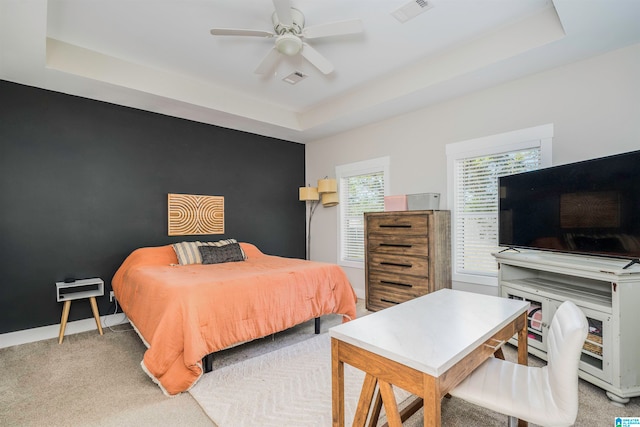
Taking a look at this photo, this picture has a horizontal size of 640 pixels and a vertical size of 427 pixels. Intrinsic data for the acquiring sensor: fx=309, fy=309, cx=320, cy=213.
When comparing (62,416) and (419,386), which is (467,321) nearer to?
(419,386)

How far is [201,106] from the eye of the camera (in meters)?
3.71

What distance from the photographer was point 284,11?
219 cm

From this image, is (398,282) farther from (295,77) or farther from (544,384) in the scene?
(295,77)

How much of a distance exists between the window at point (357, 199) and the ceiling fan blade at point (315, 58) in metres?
1.81

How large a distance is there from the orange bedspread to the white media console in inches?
64.4

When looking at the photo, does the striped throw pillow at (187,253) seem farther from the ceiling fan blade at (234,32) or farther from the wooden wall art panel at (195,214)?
the ceiling fan blade at (234,32)

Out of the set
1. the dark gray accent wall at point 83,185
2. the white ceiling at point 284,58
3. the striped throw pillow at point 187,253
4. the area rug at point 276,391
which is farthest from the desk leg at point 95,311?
the white ceiling at point 284,58

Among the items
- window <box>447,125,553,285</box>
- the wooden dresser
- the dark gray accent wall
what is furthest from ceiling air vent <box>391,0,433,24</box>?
the dark gray accent wall

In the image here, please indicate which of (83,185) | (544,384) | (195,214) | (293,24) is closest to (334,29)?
(293,24)

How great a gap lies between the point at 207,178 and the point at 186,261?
1.30 meters

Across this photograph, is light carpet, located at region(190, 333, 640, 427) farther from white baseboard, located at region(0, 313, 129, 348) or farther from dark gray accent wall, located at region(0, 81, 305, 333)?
dark gray accent wall, located at region(0, 81, 305, 333)

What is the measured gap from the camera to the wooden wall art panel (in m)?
4.02

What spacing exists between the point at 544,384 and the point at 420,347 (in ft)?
2.12

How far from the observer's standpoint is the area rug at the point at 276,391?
1840 millimetres
